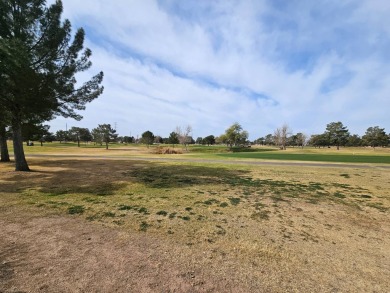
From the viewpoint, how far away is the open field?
3512 mm

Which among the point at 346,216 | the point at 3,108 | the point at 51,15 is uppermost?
the point at 51,15

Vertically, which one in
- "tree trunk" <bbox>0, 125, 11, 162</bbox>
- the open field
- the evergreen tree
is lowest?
the open field

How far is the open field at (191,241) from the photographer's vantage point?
351 cm

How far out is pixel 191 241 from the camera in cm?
495

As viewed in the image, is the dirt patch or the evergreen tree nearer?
the dirt patch

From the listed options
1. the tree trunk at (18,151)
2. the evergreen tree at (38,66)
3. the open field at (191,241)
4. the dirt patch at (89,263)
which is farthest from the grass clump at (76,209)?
the tree trunk at (18,151)

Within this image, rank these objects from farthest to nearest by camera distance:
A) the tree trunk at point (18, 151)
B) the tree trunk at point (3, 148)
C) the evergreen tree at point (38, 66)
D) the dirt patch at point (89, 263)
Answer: the tree trunk at point (3, 148) → the tree trunk at point (18, 151) → the evergreen tree at point (38, 66) → the dirt patch at point (89, 263)

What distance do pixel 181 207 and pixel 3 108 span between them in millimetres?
13181

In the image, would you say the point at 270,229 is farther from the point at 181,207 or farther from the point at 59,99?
the point at 59,99

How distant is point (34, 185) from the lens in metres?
10.6

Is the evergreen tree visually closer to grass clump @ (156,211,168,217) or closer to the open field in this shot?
the open field

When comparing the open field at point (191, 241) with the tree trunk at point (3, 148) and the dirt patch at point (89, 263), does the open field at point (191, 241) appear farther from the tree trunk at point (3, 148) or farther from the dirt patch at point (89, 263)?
the tree trunk at point (3, 148)

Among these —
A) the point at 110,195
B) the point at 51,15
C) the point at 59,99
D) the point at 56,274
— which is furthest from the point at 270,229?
the point at 51,15

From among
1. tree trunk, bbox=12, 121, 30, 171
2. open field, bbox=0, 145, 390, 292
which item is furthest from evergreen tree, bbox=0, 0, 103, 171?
Answer: open field, bbox=0, 145, 390, 292
